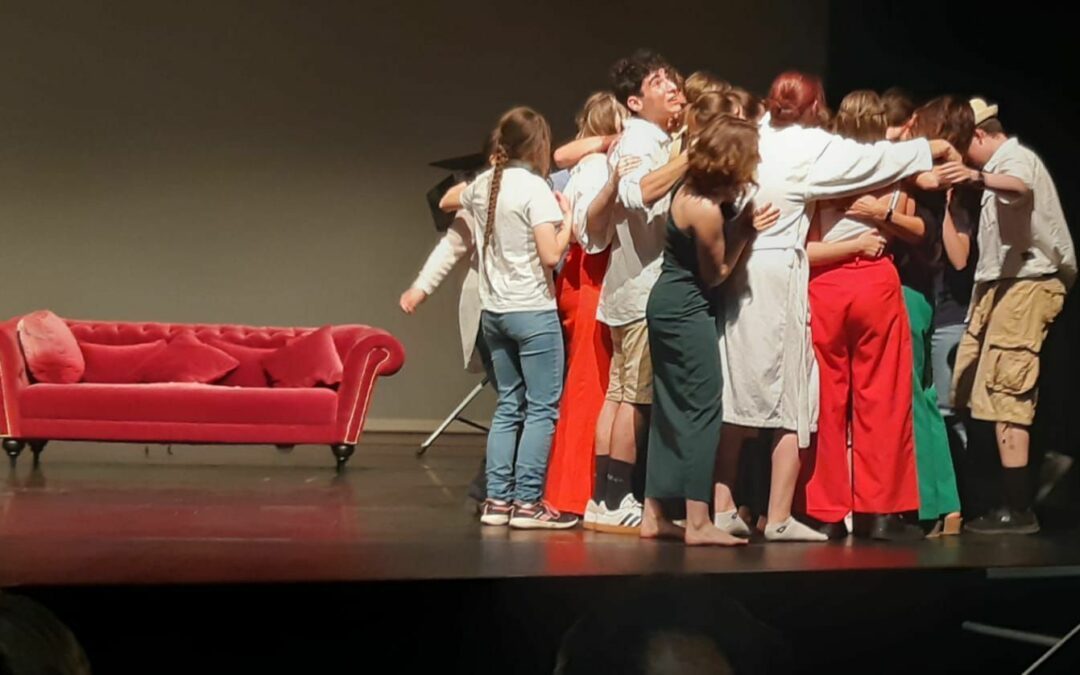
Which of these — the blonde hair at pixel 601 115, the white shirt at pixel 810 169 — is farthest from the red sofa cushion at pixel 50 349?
the white shirt at pixel 810 169

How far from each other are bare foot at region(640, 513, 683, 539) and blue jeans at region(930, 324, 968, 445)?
3.15ft

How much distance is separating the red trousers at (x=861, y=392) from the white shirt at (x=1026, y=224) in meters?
0.37

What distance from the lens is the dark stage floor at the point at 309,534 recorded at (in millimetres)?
2686

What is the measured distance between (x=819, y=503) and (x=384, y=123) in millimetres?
1804

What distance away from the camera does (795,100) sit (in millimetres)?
3273

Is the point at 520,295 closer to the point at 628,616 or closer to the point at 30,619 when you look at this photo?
the point at 628,616

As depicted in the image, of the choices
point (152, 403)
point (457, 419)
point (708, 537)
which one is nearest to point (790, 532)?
point (708, 537)

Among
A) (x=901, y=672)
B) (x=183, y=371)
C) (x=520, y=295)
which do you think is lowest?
(x=901, y=672)

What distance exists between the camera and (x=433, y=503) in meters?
3.61

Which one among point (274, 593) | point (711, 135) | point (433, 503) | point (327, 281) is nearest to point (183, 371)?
point (327, 281)

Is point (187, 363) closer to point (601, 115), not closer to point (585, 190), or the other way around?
point (585, 190)

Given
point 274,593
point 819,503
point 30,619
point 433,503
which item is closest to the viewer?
point 30,619

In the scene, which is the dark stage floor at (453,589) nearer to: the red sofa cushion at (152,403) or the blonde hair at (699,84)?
the red sofa cushion at (152,403)

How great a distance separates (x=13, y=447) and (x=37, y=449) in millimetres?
84
